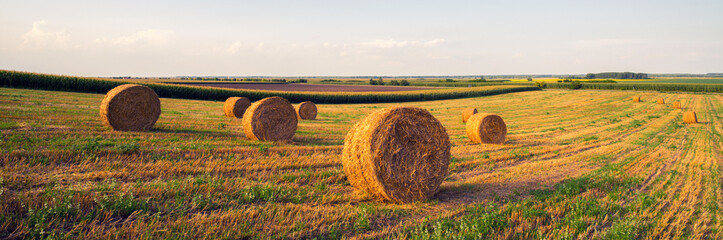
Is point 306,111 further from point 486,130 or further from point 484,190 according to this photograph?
point 484,190

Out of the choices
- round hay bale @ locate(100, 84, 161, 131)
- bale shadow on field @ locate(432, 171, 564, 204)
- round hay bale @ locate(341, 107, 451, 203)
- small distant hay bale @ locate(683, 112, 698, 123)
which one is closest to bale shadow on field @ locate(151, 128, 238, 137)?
round hay bale @ locate(100, 84, 161, 131)

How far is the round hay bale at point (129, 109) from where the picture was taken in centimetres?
1321

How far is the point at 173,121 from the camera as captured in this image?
55.8ft

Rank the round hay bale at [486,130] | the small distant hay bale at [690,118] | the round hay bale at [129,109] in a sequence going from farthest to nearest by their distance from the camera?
the small distant hay bale at [690,118] → the round hay bale at [486,130] → the round hay bale at [129,109]

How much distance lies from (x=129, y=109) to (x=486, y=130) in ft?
43.7

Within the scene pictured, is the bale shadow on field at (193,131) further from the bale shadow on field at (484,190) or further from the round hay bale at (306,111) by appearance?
the bale shadow on field at (484,190)

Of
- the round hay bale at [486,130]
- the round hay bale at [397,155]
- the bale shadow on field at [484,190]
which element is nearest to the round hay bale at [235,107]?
the round hay bale at [486,130]

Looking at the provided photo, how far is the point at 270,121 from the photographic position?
43.1 feet

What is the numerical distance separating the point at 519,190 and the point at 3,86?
1452 inches

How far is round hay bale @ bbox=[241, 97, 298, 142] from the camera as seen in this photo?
42.0 ft

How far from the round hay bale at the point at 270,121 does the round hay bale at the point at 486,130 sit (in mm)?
6896

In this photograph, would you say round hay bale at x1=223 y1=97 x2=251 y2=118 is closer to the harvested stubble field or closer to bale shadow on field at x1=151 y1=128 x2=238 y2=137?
bale shadow on field at x1=151 y1=128 x2=238 y2=137

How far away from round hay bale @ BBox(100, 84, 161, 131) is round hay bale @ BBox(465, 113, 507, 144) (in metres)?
12.3

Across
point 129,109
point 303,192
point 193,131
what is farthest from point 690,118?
point 129,109
